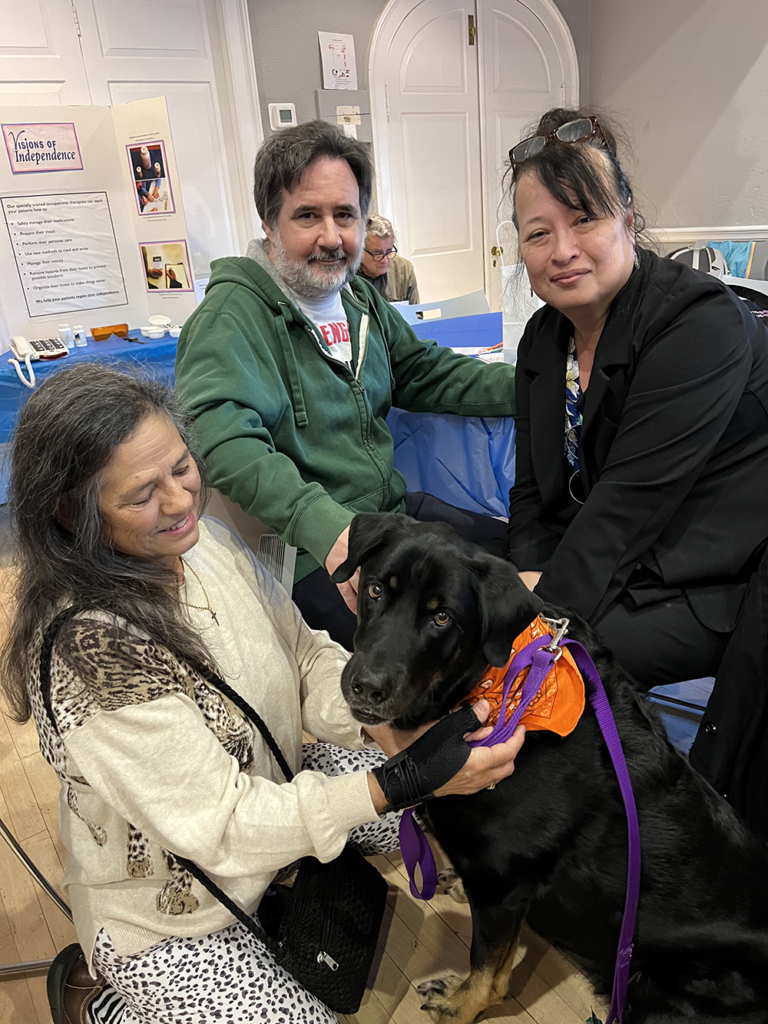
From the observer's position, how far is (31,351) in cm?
394

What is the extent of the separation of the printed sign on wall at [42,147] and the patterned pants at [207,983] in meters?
4.36

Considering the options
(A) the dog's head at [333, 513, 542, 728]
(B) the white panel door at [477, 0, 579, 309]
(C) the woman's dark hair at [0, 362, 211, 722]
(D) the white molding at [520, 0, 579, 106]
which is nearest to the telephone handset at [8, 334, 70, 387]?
(C) the woman's dark hair at [0, 362, 211, 722]

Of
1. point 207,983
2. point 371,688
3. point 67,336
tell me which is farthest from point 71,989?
point 67,336

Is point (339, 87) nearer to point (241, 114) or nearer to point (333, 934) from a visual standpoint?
point (241, 114)

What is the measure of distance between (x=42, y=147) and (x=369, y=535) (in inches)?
166

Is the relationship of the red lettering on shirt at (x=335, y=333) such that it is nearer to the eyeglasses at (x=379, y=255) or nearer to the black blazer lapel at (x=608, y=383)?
the black blazer lapel at (x=608, y=383)

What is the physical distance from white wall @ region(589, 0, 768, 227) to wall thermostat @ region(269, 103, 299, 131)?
8.69 ft

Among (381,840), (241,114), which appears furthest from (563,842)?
(241,114)

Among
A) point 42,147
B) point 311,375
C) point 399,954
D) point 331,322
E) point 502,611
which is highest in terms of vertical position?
point 42,147

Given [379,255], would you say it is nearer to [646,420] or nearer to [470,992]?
[646,420]

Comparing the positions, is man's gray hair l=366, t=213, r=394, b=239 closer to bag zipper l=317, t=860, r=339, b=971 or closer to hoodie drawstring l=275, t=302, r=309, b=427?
hoodie drawstring l=275, t=302, r=309, b=427

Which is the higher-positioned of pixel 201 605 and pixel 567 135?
pixel 567 135

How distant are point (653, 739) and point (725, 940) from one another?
31cm

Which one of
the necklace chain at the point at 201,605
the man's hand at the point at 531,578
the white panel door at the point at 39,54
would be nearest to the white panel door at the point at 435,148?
the white panel door at the point at 39,54
